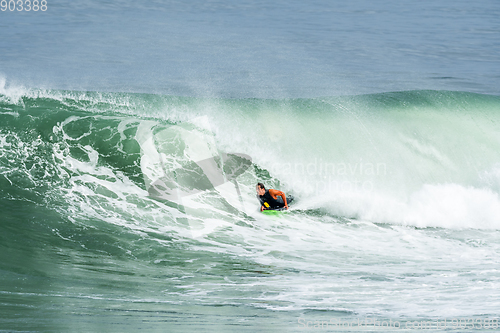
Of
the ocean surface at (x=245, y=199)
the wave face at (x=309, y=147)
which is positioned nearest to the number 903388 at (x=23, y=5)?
the ocean surface at (x=245, y=199)

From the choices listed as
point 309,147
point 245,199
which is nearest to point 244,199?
point 245,199

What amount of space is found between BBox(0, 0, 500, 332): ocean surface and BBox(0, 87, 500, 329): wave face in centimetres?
4

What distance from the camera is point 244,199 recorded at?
8820 mm

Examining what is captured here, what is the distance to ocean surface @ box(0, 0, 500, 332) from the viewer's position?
4.79 metres

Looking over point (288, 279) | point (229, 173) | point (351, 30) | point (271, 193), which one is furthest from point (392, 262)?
point (351, 30)

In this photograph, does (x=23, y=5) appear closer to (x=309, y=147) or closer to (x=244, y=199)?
(x=309, y=147)

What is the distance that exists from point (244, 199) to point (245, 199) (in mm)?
20

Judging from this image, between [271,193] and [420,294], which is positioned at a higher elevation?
[271,193]

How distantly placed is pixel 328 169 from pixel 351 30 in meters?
22.7

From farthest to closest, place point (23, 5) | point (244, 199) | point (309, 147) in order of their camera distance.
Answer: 1. point (23, 5)
2. point (309, 147)
3. point (244, 199)

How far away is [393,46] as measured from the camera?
2505cm

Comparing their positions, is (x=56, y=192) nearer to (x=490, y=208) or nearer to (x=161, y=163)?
(x=161, y=163)

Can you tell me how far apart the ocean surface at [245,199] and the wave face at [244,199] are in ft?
0.12

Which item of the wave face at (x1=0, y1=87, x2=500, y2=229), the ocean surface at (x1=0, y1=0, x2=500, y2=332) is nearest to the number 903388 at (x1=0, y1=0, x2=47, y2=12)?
the ocean surface at (x1=0, y1=0, x2=500, y2=332)
